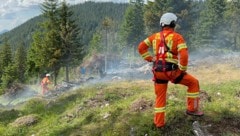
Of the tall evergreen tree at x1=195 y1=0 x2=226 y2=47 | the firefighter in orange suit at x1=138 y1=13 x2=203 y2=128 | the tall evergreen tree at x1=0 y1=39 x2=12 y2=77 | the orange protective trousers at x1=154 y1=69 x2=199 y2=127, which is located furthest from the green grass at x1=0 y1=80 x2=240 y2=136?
the tall evergreen tree at x1=0 y1=39 x2=12 y2=77

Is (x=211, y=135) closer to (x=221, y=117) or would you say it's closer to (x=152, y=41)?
(x=221, y=117)

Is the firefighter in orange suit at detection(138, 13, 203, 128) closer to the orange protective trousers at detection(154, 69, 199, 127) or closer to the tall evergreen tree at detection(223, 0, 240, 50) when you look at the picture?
the orange protective trousers at detection(154, 69, 199, 127)

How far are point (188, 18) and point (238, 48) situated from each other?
1326 cm

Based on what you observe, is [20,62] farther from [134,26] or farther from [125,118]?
[125,118]

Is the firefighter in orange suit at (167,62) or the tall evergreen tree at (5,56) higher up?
the firefighter in orange suit at (167,62)

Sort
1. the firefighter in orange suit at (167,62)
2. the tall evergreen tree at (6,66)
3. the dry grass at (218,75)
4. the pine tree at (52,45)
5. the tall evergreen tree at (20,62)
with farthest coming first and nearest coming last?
the tall evergreen tree at (20,62), the tall evergreen tree at (6,66), the pine tree at (52,45), the dry grass at (218,75), the firefighter in orange suit at (167,62)

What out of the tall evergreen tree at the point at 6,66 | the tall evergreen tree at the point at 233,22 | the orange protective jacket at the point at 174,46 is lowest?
the tall evergreen tree at the point at 6,66

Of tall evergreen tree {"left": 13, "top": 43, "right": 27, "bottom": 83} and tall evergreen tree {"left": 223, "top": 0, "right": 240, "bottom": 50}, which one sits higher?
tall evergreen tree {"left": 223, "top": 0, "right": 240, "bottom": 50}

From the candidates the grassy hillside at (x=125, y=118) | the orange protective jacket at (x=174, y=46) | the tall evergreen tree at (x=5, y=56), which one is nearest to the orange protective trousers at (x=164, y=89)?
the orange protective jacket at (x=174, y=46)

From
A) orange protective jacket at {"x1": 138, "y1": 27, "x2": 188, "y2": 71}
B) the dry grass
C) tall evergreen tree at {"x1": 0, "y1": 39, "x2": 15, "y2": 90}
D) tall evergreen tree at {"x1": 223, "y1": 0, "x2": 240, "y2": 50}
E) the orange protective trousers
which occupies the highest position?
tall evergreen tree at {"x1": 223, "y1": 0, "x2": 240, "y2": 50}

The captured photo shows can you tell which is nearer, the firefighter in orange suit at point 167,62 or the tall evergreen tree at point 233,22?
the firefighter in orange suit at point 167,62

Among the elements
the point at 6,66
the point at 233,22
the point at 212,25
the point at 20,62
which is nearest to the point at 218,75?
the point at 212,25

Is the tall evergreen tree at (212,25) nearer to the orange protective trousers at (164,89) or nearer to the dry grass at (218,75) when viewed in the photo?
the dry grass at (218,75)

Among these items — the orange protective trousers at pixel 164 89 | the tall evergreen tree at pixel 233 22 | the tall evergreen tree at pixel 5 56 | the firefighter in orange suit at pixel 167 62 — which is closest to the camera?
the firefighter in orange suit at pixel 167 62
